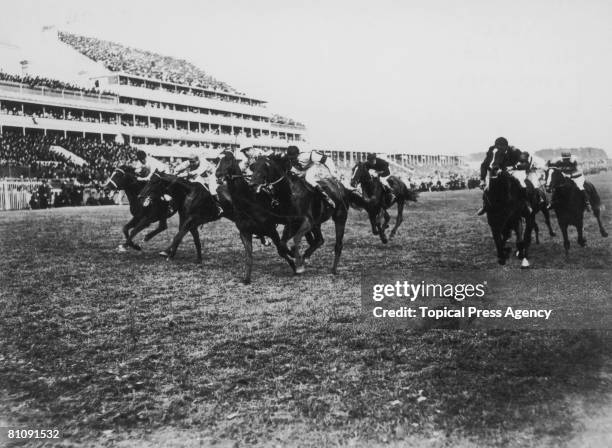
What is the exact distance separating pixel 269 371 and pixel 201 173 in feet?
22.2

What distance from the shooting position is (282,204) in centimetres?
902

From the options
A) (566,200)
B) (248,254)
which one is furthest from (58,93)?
(566,200)

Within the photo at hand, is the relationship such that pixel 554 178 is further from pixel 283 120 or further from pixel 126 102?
pixel 283 120

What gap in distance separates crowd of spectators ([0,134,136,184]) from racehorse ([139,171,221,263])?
19113 mm

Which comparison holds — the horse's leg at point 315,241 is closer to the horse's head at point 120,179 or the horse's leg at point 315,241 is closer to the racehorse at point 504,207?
the racehorse at point 504,207

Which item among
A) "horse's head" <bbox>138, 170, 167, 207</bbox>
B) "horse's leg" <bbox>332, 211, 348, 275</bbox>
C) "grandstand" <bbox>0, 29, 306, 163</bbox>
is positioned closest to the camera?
"horse's leg" <bbox>332, 211, 348, 275</bbox>

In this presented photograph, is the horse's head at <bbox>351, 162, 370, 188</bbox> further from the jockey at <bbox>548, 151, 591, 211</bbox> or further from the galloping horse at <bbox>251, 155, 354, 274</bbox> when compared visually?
the jockey at <bbox>548, 151, 591, 211</bbox>

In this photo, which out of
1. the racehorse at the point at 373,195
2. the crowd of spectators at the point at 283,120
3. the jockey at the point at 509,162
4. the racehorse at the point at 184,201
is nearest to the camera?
the jockey at the point at 509,162

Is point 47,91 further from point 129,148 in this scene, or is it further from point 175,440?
point 175,440

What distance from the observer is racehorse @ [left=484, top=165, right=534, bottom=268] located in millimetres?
9109

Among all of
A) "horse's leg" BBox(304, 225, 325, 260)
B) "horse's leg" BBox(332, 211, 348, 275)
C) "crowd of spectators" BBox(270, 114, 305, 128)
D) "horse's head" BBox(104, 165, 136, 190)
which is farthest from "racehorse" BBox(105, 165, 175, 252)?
"crowd of spectators" BBox(270, 114, 305, 128)

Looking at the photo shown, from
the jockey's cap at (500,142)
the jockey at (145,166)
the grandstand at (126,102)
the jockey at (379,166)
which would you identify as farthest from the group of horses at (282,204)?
the grandstand at (126,102)

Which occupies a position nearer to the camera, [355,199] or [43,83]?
[355,199]

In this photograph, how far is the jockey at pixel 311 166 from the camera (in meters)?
9.12
